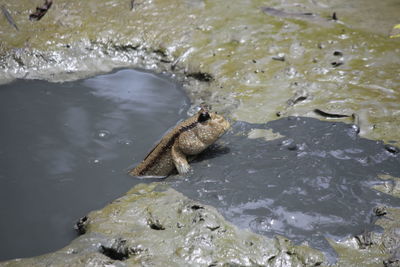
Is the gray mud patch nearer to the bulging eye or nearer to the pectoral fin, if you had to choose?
the pectoral fin

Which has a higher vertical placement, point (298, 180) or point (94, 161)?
point (298, 180)

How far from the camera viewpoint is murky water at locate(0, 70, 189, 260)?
3.66 m

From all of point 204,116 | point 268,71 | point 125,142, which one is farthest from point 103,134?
point 268,71

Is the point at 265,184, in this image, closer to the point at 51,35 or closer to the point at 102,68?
the point at 102,68

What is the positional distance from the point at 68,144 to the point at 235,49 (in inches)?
114

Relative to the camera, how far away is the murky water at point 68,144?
3.66 meters

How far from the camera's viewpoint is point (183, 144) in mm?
4145

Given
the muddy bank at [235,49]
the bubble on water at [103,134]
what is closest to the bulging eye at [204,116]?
the muddy bank at [235,49]

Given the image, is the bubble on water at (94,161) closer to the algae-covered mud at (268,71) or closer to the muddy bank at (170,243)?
the algae-covered mud at (268,71)

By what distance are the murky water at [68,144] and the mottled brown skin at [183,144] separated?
0.28 metres

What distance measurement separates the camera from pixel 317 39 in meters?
5.97

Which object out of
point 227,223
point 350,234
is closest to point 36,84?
A: point 227,223

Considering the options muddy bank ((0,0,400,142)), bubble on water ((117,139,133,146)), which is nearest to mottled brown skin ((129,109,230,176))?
bubble on water ((117,139,133,146))

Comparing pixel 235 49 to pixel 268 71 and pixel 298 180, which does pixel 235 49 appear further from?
pixel 298 180
